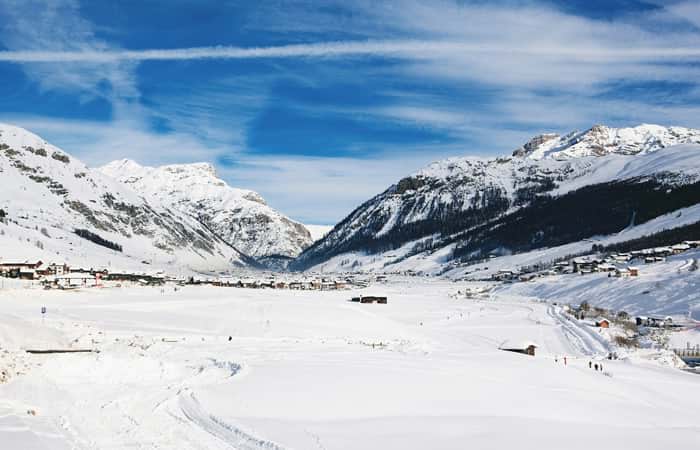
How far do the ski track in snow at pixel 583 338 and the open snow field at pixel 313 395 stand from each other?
1.17m

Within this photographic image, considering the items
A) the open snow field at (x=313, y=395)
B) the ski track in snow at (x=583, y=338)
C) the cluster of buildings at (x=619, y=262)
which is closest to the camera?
the open snow field at (x=313, y=395)

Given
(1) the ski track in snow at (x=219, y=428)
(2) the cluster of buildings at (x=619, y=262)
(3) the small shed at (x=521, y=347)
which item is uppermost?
(2) the cluster of buildings at (x=619, y=262)

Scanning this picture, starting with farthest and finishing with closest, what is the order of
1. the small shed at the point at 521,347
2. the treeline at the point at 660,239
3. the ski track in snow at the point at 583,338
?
the treeline at the point at 660,239 < the ski track in snow at the point at 583,338 < the small shed at the point at 521,347

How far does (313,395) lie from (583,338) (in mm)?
41507

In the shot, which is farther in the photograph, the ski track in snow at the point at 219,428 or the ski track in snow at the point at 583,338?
the ski track in snow at the point at 583,338

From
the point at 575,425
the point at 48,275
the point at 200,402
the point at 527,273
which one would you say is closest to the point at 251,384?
the point at 200,402

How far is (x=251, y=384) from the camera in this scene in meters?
24.3

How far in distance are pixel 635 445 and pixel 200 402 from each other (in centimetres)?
1270

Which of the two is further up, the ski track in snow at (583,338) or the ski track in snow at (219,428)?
the ski track in snow at (583,338)

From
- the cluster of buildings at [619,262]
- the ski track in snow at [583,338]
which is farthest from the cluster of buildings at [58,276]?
the cluster of buildings at [619,262]

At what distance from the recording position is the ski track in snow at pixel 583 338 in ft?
168

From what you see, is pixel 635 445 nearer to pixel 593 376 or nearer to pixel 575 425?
pixel 575 425

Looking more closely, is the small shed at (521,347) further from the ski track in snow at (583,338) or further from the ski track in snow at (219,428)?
the ski track in snow at (219,428)

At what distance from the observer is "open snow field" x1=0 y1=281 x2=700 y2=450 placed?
56.1 ft
